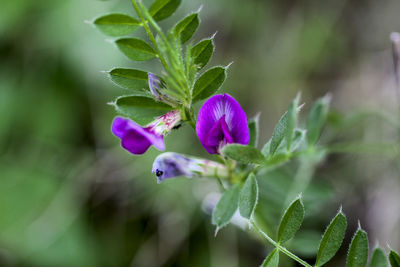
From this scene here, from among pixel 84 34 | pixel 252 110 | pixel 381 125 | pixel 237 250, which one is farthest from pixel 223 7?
pixel 237 250

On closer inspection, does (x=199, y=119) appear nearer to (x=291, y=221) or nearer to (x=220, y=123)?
(x=220, y=123)

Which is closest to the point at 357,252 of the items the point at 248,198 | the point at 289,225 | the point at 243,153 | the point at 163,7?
the point at 289,225

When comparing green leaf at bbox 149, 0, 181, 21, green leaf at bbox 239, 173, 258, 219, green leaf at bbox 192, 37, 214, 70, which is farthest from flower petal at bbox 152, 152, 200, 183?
green leaf at bbox 149, 0, 181, 21

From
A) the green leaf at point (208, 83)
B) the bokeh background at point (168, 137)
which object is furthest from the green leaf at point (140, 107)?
the bokeh background at point (168, 137)

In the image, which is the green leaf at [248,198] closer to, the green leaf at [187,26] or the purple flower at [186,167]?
the purple flower at [186,167]

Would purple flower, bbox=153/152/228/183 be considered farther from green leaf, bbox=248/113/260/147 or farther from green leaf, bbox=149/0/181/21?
green leaf, bbox=149/0/181/21
